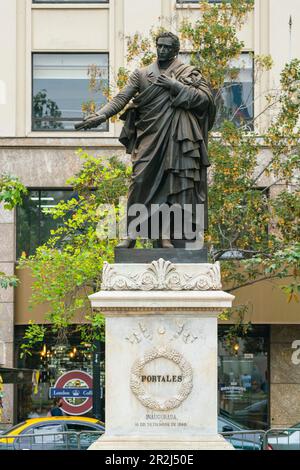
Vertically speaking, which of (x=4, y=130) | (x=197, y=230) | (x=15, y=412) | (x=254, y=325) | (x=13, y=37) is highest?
(x=13, y=37)

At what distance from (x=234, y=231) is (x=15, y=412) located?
30.8 feet

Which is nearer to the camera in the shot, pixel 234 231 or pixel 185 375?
pixel 185 375

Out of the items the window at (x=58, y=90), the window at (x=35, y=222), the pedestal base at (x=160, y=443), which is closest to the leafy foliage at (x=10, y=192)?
the pedestal base at (x=160, y=443)

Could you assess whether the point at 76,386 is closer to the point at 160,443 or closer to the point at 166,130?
the point at 166,130

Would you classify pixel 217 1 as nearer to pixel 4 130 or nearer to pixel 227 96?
pixel 227 96

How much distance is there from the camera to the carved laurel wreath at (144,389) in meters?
14.5

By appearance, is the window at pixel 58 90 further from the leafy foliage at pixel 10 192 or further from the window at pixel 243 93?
the leafy foliage at pixel 10 192

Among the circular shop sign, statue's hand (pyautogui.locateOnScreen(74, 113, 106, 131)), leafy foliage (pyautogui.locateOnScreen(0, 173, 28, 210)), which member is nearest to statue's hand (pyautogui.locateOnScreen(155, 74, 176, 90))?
statue's hand (pyautogui.locateOnScreen(74, 113, 106, 131))

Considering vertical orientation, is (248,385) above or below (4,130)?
below

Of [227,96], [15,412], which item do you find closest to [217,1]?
[227,96]

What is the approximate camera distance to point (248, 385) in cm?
3412

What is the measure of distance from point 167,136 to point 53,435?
29.4 ft

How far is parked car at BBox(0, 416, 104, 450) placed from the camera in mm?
22250

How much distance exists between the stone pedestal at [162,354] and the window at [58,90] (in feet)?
64.9
